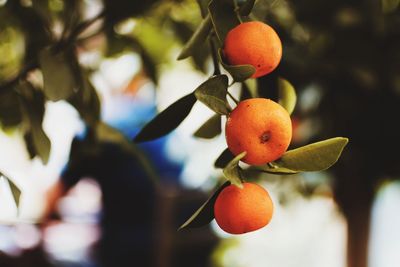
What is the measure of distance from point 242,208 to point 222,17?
0.54 feet

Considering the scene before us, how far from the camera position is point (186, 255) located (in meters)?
2.42

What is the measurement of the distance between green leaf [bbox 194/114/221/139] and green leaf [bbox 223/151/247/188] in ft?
0.55

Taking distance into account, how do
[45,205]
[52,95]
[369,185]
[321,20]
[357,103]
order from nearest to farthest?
[52,95]
[321,20]
[357,103]
[369,185]
[45,205]

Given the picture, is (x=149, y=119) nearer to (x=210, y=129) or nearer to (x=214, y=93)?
(x=210, y=129)

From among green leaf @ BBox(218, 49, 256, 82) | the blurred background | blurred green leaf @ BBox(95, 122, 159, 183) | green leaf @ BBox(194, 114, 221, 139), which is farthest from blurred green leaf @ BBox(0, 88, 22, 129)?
green leaf @ BBox(218, 49, 256, 82)

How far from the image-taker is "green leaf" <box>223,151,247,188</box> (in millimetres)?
373

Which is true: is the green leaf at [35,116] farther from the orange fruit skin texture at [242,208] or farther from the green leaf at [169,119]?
the orange fruit skin texture at [242,208]

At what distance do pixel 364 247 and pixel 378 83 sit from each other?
25.5 inches

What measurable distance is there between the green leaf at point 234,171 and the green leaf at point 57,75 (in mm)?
227

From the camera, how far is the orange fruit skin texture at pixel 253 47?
42 cm

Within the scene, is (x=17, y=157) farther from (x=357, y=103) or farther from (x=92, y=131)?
(x=357, y=103)

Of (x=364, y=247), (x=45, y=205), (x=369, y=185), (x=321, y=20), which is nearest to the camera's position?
(x=321, y=20)

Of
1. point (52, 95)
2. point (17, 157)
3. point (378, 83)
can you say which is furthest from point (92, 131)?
point (378, 83)

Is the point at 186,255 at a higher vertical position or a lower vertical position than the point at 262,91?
lower
